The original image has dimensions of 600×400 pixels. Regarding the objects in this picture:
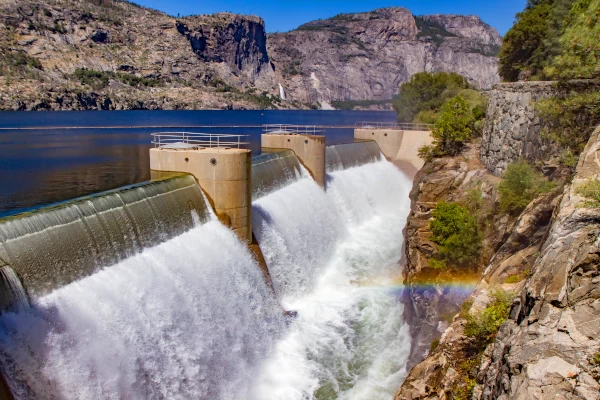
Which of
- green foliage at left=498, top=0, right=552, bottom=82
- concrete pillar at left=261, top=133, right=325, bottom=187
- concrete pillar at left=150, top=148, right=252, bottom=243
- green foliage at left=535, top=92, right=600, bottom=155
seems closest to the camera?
green foliage at left=535, top=92, right=600, bottom=155

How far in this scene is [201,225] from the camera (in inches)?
810

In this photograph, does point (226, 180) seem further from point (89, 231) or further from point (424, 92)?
point (424, 92)

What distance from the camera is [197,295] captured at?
17.8m

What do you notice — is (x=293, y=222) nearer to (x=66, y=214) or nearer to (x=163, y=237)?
(x=163, y=237)

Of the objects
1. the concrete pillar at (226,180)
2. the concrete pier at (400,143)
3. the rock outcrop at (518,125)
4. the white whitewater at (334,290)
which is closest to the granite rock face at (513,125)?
the rock outcrop at (518,125)

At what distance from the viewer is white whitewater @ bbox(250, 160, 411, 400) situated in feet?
60.8

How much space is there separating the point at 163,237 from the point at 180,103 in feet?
559

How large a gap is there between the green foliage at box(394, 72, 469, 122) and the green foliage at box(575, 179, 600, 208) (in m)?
58.2

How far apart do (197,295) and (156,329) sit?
2.44 m

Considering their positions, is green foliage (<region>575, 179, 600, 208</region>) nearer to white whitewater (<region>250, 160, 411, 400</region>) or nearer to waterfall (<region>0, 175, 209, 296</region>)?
white whitewater (<region>250, 160, 411, 400</region>)

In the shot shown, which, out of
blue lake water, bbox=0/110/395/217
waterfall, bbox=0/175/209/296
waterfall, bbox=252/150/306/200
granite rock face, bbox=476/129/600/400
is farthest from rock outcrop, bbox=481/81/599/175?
blue lake water, bbox=0/110/395/217

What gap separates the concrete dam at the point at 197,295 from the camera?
12805 millimetres

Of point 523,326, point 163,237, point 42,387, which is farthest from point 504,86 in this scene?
point 42,387

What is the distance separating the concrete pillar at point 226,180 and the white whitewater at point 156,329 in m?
0.68
